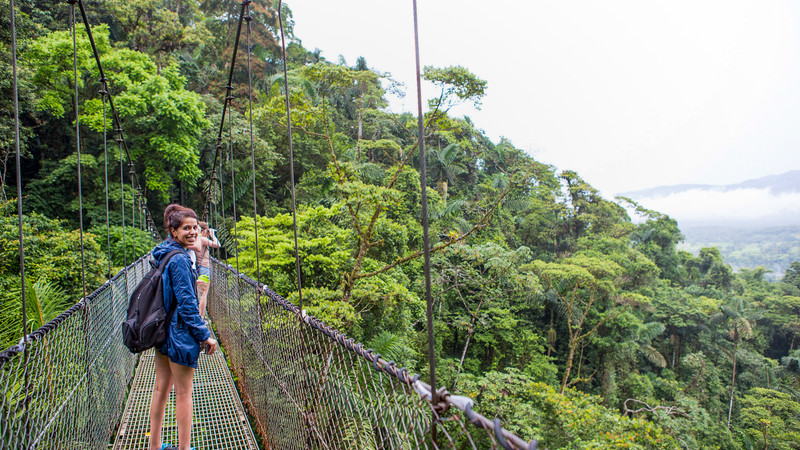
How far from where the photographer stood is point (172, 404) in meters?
2.18

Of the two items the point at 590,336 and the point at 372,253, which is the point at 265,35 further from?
the point at 590,336

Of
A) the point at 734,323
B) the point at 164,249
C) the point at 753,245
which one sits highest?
the point at 164,249

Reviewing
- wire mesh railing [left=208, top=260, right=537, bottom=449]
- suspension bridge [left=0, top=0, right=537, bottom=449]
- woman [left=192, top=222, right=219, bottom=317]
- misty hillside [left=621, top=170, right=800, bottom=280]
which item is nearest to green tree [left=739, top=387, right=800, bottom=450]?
suspension bridge [left=0, top=0, right=537, bottom=449]

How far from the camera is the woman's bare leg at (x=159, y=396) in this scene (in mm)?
1406

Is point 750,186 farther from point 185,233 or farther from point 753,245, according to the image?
point 185,233

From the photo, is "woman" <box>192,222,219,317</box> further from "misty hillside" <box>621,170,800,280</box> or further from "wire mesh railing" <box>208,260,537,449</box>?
"misty hillside" <box>621,170,800,280</box>

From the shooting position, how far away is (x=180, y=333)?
51.3 inches

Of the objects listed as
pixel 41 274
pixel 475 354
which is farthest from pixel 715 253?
pixel 41 274

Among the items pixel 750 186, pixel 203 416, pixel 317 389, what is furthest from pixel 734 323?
pixel 750 186

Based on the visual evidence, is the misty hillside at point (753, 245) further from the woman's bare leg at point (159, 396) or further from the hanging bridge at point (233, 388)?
the woman's bare leg at point (159, 396)

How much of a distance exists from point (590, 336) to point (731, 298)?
27.9 ft

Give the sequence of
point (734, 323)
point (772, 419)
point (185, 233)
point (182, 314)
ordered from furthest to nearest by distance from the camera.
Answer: point (734, 323) → point (772, 419) → point (185, 233) → point (182, 314)

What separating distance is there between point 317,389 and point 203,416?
39.7 inches

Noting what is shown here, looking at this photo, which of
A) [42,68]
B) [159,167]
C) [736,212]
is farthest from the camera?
[736,212]
